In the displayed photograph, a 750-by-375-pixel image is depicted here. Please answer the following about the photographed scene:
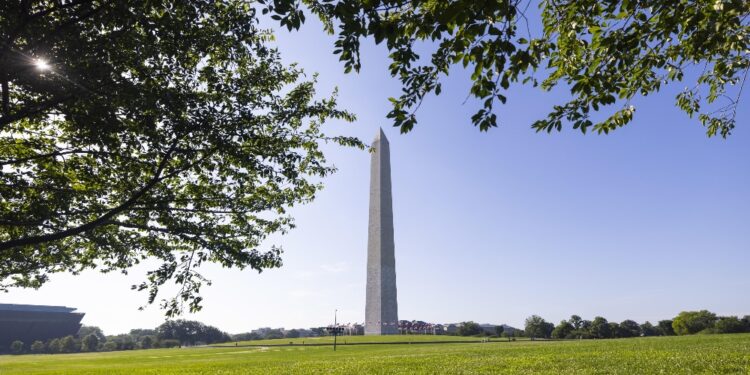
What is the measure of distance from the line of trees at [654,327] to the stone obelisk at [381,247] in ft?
94.4

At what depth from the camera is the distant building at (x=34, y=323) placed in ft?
440

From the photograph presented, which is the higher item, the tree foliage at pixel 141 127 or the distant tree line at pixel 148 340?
the tree foliage at pixel 141 127

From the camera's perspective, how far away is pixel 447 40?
6.59 metres

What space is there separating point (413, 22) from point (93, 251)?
42.0ft

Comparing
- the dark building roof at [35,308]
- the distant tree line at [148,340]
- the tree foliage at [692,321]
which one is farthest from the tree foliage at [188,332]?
the tree foliage at [692,321]

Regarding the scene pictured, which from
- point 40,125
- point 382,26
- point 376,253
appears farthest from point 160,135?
point 376,253

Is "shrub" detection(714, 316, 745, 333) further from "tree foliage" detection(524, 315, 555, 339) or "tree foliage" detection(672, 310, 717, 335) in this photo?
"tree foliage" detection(524, 315, 555, 339)

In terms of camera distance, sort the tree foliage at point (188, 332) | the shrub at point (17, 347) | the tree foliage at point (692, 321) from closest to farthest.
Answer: the tree foliage at point (692, 321) → the shrub at point (17, 347) → the tree foliage at point (188, 332)

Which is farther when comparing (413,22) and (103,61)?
(103,61)

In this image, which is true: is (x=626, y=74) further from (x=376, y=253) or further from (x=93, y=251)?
(x=376, y=253)

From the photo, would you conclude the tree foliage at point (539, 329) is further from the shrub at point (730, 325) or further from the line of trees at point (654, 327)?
the shrub at point (730, 325)

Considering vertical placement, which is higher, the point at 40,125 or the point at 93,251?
the point at 40,125

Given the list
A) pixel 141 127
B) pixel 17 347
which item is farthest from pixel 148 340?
pixel 141 127

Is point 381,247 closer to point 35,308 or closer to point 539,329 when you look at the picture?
point 539,329
